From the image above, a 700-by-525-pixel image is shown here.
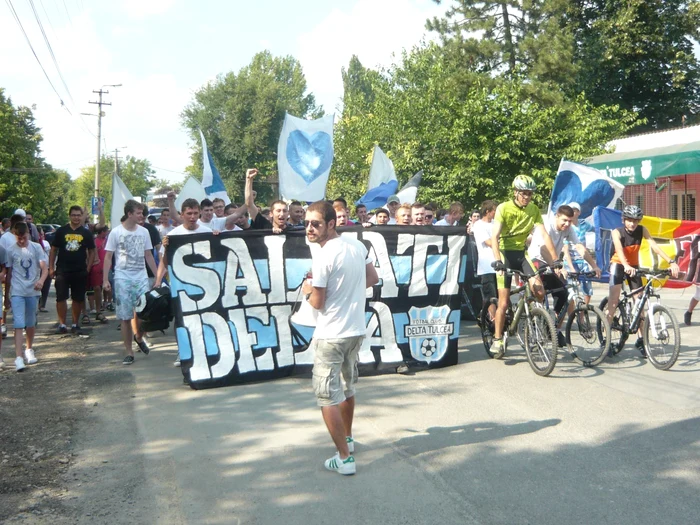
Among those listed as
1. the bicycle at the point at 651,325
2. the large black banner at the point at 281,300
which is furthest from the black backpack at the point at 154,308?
the bicycle at the point at 651,325

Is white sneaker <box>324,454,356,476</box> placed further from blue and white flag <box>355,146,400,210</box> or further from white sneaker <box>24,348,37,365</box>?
blue and white flag <box>355,146,400,210</box>

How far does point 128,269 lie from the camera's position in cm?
884

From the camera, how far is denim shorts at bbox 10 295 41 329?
8758 mm

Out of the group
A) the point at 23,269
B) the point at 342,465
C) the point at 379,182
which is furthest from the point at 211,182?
the point at 342,465

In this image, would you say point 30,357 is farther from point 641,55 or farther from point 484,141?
point 641,55

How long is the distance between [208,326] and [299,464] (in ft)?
9.04

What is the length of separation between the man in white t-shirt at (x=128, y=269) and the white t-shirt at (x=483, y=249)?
4121 mm

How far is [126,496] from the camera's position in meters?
4.46

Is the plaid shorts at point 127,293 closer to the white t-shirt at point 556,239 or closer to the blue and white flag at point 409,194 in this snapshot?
the white t-shirt at point 556,239

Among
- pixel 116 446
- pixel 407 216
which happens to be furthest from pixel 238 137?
pixel 116 446

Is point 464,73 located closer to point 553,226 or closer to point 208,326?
point 553,226

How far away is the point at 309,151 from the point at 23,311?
4.74 metres

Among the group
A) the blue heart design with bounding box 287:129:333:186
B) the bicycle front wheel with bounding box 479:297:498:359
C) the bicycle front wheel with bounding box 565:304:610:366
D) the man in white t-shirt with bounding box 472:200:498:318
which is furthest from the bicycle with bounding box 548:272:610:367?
the blue heart design with bounding box 287:129:333:186

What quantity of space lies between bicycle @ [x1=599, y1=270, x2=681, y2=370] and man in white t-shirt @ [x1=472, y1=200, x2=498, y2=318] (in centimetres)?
143
